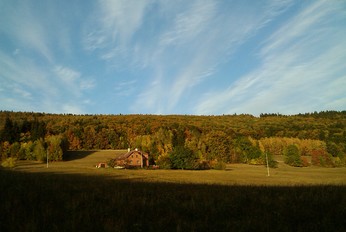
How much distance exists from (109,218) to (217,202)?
349 cm

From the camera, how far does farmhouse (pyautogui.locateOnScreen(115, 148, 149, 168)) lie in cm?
8750

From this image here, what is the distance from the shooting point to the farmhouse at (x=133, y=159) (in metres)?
87.5

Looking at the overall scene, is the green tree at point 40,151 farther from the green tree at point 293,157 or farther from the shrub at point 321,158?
the shrub at point 321,158

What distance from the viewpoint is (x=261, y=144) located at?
4734 inches

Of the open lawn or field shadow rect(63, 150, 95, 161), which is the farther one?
field shadow rect(63, 150, 95, 161)

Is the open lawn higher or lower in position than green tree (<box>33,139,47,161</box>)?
lower

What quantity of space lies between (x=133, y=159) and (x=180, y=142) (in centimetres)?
2961

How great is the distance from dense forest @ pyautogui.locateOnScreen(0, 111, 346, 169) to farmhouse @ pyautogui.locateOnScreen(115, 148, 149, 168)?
5.32 m

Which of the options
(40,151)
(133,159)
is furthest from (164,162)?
(40,151)

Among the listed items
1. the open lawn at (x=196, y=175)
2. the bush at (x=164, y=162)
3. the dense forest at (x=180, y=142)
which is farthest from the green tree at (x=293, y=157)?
the bush at (x=164, y=162)

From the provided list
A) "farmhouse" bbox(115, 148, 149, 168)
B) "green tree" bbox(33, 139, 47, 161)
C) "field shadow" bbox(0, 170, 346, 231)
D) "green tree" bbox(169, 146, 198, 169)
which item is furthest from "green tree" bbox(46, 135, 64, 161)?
"field shadow" bbox(0, 170, 346, 231)

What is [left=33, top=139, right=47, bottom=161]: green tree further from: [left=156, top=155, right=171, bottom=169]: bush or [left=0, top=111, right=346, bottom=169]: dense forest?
[left=156, top=155, right=171, bottom=169]: bush

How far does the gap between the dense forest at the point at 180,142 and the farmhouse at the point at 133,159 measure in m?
5.32

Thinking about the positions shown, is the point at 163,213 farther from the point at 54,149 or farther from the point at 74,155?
the point at 74,155
